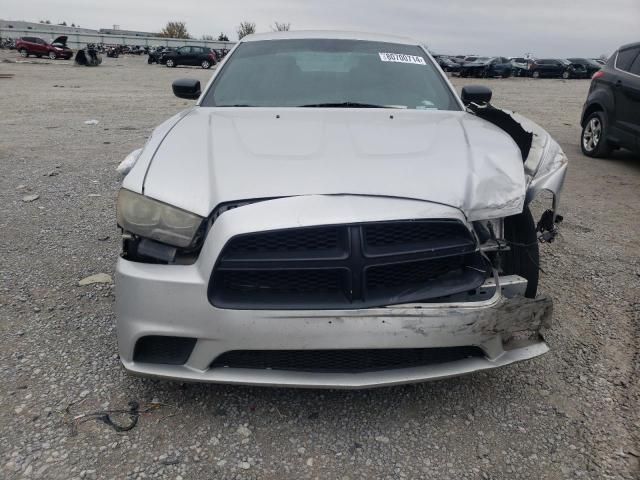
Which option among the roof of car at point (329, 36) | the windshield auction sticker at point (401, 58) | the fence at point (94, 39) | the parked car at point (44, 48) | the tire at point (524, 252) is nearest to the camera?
the tire at point (524, 252)

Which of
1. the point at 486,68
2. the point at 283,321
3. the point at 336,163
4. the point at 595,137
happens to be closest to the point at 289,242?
the point at 283,321

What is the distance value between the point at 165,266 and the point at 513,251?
5.04 ft

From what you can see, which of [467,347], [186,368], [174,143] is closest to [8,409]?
[186,368]

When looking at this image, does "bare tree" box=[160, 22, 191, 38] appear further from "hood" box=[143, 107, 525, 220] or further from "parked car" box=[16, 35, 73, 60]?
"hood" box=[143, 107, 525, 220]

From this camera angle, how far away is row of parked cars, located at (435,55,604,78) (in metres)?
35.3

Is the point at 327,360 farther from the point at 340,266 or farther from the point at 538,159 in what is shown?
the point at 538,159

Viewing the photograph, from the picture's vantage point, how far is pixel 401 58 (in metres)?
3.76

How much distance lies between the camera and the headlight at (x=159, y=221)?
6.66 feet

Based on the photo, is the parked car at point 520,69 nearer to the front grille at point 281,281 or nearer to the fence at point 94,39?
the fence at point 94,39

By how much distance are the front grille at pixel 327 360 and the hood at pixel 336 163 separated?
584 mm

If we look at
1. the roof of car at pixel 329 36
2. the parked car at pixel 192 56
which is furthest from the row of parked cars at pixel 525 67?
the roof of car at pixel 329 36

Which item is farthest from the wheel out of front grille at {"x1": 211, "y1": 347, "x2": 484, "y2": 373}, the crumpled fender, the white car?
front grille at {"x1": 211, "y1": 347, "x2": 484, "y2": 373}

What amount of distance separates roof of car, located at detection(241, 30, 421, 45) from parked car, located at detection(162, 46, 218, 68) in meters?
33.5

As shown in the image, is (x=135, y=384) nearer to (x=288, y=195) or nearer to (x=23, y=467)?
(x=23, y=467)
